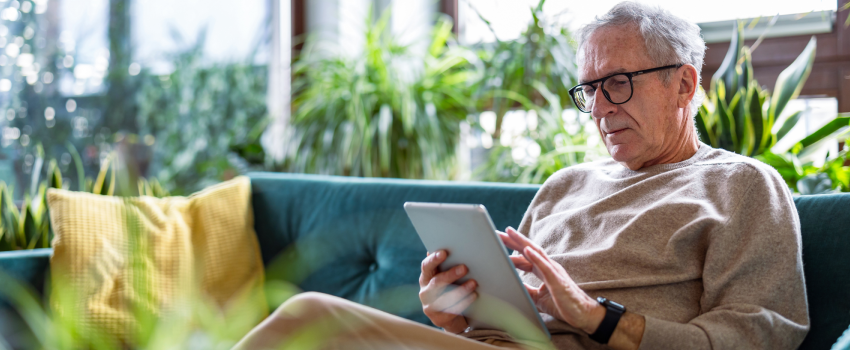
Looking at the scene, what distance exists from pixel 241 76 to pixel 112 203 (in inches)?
64.2

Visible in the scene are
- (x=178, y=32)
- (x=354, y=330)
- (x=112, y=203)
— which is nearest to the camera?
(x=354, y=330)

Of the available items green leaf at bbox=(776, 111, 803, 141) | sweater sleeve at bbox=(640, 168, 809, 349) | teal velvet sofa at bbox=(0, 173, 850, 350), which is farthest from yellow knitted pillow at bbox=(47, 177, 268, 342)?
green leaf at bbox=(776, 111, 803, 141)

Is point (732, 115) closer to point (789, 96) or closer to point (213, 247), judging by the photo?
point (789, 96)

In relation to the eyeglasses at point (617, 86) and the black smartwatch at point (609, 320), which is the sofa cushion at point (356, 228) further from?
the black smartwatch at point (609, 320)

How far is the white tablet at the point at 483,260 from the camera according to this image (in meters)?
0.99

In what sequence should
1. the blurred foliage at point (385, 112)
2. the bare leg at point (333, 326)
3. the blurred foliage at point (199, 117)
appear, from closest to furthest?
the bare leg at point (333, 326), the blurred foliage at point (385, 112), the blurred foliage at point (199, 117)

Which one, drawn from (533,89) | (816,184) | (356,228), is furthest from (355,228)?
(816,184)

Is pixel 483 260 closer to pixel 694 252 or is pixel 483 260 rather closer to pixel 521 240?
pixel 521 240

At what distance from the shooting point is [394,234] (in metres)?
1.79

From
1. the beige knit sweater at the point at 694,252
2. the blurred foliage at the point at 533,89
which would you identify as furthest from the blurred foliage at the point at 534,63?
the beige knit sweater at the point at 694,252

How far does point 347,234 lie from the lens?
187cm

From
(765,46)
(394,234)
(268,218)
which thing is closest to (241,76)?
(268,218)

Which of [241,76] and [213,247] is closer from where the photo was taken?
[213,247]

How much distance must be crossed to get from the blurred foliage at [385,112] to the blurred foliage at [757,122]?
1.11 meters
